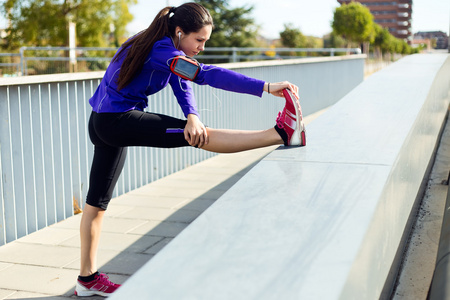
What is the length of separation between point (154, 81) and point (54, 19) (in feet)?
131

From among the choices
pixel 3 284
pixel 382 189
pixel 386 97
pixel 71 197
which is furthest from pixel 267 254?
pixel 71 197

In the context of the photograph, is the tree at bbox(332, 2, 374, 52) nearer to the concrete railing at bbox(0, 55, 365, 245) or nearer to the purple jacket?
the concrete railing at bbox(0, 55, 365, 245)

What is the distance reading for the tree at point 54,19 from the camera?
135 ft

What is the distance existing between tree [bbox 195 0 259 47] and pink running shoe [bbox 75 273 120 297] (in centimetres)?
4845

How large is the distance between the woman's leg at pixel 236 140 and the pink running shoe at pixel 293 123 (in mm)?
71

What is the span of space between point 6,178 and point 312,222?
10.8ft

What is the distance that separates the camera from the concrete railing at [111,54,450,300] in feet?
5.56

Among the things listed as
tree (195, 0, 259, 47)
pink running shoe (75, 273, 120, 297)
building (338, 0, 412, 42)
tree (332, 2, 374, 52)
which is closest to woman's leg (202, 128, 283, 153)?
pink running shoe (75, 273, 120, 297)

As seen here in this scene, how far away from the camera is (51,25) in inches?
1620

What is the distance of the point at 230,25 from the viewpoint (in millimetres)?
52125

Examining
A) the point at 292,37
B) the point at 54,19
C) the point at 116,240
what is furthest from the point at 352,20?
the point at 116,240

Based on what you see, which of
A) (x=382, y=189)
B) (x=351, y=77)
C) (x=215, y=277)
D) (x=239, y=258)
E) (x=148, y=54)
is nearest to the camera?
(x=215, y=277)

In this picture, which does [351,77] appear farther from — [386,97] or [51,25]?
[51,25]

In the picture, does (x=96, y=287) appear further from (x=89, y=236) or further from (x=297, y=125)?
(x=297, y=125)
